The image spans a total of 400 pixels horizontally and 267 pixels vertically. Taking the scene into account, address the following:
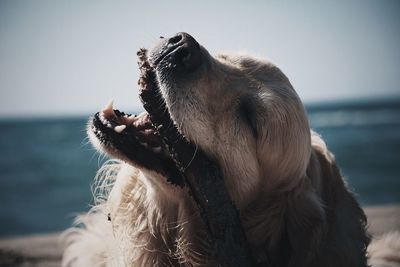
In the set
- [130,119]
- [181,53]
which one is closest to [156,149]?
[130,119]

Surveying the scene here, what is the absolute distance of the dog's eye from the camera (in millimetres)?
3004

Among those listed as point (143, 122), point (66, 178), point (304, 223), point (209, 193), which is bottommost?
point (66, 178)

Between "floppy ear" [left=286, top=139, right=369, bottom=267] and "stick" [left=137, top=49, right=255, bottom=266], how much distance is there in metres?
0.41

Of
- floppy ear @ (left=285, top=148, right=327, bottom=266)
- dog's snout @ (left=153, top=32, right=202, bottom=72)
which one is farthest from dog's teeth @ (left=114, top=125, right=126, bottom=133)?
floppy ear @ (left=285, top=148, right=327, bottom=266)

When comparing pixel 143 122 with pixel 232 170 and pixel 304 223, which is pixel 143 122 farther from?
pixel 304 223

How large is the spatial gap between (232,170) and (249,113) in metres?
0.37

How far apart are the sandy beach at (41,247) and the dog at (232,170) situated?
104 inches

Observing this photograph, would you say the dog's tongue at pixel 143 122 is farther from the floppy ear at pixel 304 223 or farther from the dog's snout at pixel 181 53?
the floppy ear at pixel 304 223

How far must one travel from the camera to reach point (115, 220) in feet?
11.4

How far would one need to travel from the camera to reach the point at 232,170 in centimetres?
303

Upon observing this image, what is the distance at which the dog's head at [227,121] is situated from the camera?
287 cm

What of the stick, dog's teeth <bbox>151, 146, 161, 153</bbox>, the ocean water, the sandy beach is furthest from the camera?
the ocean water

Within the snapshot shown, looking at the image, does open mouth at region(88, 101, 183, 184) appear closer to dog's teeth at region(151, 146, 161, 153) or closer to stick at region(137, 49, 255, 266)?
dog's teeth at region(151, 146, 161, 153)

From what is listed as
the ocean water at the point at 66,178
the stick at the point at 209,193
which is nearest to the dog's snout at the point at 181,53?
the stick at the point at 209,193
